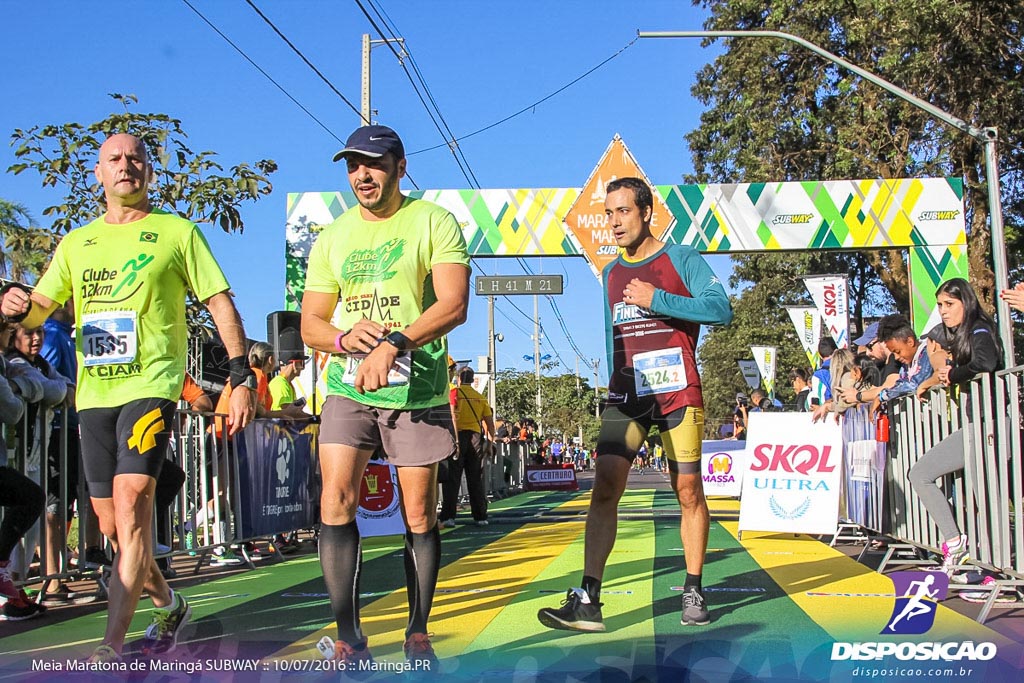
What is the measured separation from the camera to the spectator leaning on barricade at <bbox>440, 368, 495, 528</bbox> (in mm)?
12703

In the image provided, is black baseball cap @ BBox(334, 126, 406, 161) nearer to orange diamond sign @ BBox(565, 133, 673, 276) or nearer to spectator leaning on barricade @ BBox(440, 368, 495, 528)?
spectator leaning on barricade @ BBox(440, 368, 495, 528)

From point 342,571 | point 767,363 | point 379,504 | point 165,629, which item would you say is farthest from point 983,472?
point 767,363

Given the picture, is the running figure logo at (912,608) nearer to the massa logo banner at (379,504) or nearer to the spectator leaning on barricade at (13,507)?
the spectator leaning on barricade at (13,507)

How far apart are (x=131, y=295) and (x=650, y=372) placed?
95.1 inches

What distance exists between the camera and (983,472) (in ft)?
20.8

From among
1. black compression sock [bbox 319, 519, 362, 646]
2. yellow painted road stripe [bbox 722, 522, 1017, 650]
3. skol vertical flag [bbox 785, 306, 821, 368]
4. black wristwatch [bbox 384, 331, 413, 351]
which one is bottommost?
A: yellow painted road stripe [bbox 722, 522, 1017, 650]

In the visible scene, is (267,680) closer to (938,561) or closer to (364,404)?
(364,404)

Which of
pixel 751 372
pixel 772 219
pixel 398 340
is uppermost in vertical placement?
pixel 772 219

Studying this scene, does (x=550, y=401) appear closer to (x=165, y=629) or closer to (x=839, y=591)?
(x=839, y=591)

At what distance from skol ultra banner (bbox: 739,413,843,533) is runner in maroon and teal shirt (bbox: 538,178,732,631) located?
15.1 feet

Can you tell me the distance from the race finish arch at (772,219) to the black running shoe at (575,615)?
1178 centimetres

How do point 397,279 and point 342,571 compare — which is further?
point 397,279

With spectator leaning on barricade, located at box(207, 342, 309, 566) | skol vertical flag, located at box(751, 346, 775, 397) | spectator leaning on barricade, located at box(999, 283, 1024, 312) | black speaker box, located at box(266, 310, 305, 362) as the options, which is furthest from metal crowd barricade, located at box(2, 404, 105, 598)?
skol vertical flag, located at box(751, 346, 775, 397)

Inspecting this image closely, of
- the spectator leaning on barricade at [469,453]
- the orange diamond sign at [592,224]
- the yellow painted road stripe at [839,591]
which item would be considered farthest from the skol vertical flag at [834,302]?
the yellow painted road stripe at [839,591]
